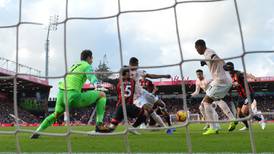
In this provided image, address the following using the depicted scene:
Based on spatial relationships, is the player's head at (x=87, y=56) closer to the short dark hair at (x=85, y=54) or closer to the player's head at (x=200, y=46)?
the short dark hair at (x=85, y=54)

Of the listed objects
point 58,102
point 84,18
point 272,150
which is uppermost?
point 84,18

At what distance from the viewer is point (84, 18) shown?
338 cm

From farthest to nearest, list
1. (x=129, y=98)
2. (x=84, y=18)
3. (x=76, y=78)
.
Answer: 1. (x=129, y=98)
2. (x=76, y=78)
3. (x=84, y=18)

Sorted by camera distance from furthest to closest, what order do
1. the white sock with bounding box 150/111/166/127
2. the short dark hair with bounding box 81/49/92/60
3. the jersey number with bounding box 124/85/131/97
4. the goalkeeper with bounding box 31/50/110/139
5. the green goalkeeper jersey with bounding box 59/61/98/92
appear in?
1. the white sock with bounding box 150/111/166/127
2. the jersey number with bounding box 124/85/131/97
3. the short dark hair with bounding box 81/49/92/60
4. the goalkeeper with bounding box 31/50/110/139
5. the green goalkeeper jersey with bounding box 59/61/98/92

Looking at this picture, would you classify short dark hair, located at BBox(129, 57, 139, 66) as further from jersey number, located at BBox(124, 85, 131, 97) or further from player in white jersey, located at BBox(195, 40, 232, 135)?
player in white jersey, located at BBox(195, 40, 232, 135)

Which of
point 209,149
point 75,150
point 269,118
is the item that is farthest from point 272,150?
point 269,118

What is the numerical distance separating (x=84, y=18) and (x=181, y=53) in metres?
0.92

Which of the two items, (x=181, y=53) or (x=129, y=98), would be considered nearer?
(x=181, y=53)

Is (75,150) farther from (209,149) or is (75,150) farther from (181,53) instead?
(181,53)

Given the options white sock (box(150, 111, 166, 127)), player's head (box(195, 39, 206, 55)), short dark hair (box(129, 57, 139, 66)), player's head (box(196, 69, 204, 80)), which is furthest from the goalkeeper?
player's head (box(196, 69, 204, 80))

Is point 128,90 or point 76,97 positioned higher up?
point 128,90

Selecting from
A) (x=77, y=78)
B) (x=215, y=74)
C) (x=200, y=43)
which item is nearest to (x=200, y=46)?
(x=200, y=43)

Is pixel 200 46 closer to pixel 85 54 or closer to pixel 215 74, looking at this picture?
pixel 215 74

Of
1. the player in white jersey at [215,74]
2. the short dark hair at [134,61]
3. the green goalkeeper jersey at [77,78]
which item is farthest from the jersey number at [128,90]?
the player in white jersey at [215,74]
